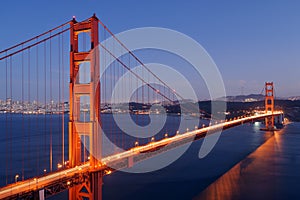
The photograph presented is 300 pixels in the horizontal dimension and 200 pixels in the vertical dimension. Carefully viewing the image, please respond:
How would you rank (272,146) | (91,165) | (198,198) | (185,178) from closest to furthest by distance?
(91,165)
(198,198)
(185,178)
(272,146)

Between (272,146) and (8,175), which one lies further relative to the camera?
(272,146)

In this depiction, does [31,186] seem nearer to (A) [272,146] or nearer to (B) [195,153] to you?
(B) [195,153]

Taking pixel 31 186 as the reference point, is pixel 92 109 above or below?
above

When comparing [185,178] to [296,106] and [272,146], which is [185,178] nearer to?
[272,146]

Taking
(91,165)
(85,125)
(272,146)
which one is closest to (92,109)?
(85,125)

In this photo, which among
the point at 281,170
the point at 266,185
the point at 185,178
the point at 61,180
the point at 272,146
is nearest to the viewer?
the point at 61,180

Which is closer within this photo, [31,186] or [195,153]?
[31,186]

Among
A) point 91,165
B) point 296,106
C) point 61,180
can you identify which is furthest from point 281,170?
point 296,106

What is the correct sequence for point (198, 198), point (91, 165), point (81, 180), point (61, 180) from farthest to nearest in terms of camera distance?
1. point (198, 198)
2. point (91, 165)
3. point (81, 180)
4. point (61, 180)

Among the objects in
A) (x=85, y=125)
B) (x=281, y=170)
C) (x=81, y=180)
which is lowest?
(x=281, y=170)
